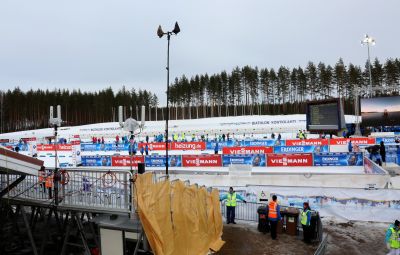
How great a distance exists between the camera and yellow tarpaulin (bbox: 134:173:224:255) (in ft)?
28.7

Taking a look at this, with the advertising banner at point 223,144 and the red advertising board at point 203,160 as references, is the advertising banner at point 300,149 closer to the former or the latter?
the advertising banner at point 223,144

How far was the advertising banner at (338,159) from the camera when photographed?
25.3 metres

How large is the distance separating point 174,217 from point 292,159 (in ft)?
59.6

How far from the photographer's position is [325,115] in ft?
112

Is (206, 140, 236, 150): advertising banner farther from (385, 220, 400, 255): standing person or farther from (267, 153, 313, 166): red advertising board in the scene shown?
(385, 220, 400, 255): standing person

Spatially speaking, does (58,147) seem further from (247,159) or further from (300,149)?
(300,149)

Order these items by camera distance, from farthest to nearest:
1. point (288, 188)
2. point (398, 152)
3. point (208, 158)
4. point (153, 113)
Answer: point (153, 113)
point (208, 158)
point (398, 152)
point (288, 188)

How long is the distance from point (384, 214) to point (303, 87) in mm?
94472

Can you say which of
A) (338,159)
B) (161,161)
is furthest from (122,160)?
(338,159)

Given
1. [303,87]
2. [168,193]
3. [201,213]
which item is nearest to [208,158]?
[201,213]

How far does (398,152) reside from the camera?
977 inches

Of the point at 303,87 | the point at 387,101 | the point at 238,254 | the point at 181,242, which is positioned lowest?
the point at 238,254

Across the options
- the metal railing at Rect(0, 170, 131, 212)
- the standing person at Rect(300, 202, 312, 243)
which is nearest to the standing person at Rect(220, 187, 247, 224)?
the standing person at Rect(300, 202, 312, 243)

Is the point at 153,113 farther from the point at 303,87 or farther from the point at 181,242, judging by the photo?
the point at 181,242
